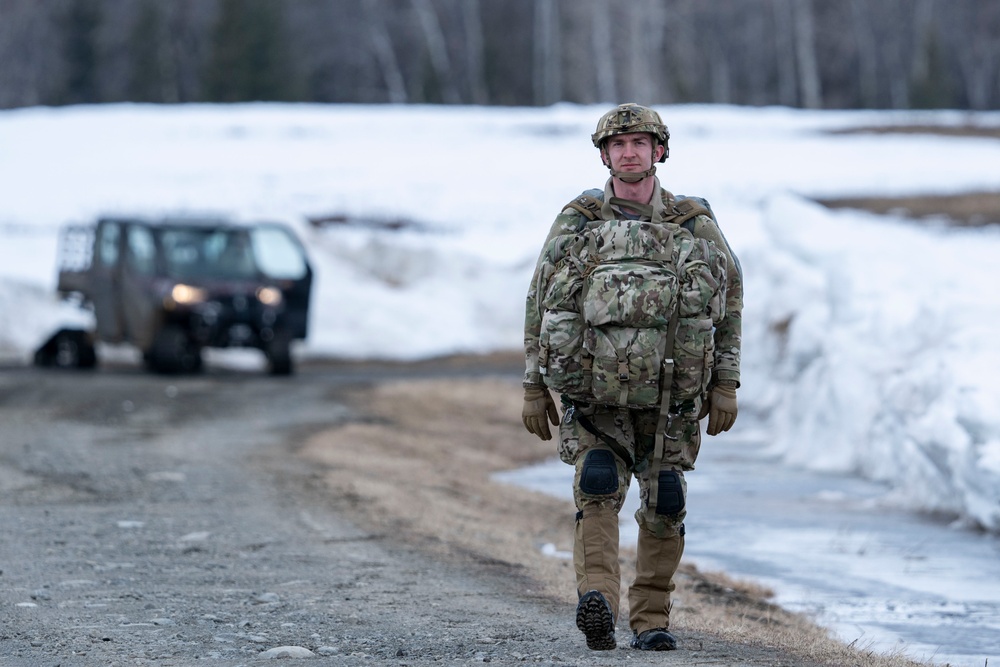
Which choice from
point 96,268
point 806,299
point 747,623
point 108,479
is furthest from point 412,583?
point 96,268

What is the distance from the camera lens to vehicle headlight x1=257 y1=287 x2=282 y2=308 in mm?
18734

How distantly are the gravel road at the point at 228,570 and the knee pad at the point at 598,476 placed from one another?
58cm

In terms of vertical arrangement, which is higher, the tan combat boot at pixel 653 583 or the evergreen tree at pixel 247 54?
the evergreen tree at pixel 247 54

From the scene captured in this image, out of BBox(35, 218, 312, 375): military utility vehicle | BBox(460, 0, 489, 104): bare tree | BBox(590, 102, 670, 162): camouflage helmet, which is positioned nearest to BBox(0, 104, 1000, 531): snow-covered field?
BBox(35, 218, 312, 375): military utility vehicle

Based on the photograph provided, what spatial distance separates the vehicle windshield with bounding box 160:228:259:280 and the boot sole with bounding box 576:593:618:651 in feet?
45.3

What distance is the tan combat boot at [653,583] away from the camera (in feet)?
19.4

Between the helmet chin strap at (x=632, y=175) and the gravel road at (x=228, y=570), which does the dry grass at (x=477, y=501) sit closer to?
the gravel road at (x=228, y=570)

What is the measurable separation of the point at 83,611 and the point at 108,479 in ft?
13.7

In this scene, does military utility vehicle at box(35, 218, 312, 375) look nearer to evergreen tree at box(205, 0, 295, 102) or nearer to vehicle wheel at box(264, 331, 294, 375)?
vehicle wheel at box(264, 331, 294, 375)

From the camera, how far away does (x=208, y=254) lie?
63.3ft

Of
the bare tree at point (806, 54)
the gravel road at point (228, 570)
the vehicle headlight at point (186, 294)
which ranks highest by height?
the bare tree at point (806, 54)

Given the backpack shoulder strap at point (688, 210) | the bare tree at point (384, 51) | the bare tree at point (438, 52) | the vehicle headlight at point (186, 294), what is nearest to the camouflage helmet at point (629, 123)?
the backpack shoulder strap at point (688, 210)

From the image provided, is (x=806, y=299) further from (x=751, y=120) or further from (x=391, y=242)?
(x=751, y=120)

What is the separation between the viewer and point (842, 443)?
13781 millimetres
